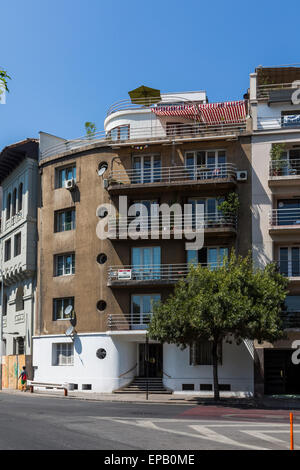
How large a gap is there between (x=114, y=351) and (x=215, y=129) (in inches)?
627

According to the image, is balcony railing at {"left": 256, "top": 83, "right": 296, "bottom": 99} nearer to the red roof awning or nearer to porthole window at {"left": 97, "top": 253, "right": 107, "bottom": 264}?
the red roof awning

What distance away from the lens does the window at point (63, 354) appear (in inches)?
1726

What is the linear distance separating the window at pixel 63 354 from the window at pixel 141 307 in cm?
526

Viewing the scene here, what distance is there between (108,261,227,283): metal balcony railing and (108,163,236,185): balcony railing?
17.6ft

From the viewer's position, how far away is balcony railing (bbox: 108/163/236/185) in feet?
135

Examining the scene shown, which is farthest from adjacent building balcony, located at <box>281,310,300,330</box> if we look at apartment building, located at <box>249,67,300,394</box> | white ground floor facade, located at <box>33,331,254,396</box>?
white ground floor facade, located at <box>33,331,254,396</box>

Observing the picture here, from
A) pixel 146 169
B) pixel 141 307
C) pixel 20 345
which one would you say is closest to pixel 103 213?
pixel 146 169

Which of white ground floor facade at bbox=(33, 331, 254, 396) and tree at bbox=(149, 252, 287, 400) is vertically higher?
tree at bbox=(149, 252, 287, 400)

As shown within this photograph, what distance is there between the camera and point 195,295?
112 feet

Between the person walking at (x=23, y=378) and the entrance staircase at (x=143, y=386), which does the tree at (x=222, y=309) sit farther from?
the person walking at (x=23, y=378)

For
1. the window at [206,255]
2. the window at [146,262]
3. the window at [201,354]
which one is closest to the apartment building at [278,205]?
the window at [206,255]

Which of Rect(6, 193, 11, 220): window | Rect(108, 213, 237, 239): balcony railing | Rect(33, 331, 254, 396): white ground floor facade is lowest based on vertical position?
Rect(33, 331, 254, 396): white ground floor facade

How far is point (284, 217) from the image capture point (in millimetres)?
40125

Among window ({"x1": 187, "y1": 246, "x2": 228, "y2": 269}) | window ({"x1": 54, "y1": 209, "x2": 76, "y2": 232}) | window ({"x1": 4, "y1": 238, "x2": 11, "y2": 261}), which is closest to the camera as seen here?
window ({"x1": 187, "y1": 246, "x2": 228, "y2": 269})
